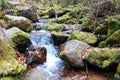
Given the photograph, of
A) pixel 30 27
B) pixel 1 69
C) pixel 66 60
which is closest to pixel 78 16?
pixel 30 27

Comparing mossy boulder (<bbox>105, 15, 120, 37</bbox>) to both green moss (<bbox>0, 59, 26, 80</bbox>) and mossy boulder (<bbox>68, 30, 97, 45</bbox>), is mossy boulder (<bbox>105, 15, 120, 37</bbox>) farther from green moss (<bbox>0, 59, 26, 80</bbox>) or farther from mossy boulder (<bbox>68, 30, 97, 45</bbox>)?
green moss (<bbox>0, 59, 26, 80</bbox>)

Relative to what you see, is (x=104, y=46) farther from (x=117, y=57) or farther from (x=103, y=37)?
(x=117, y=57)

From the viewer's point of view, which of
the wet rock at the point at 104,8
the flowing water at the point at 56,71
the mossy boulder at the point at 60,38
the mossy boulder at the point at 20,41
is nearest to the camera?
the flowing water at the point at 56,71

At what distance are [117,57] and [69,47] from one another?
7.16 feet

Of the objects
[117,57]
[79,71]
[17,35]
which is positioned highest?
[17,35]

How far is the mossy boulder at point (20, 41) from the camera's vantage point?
10648mm

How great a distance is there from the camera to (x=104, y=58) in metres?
9.08

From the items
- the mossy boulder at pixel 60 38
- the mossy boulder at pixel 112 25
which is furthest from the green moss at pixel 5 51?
the mossy boulder at pixel 112 25

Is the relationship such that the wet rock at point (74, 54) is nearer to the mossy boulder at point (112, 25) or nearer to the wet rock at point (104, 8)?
the mossy boulder at point (112, 25)

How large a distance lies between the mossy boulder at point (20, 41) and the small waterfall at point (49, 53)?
571mm

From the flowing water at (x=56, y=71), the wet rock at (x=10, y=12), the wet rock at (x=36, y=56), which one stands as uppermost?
the wet rock at (x=10, y=12)

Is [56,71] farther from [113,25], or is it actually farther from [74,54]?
[113,25]

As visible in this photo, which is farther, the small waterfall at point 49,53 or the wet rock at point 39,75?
the small waterfall at point 49,53

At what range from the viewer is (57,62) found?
35.0 ft
